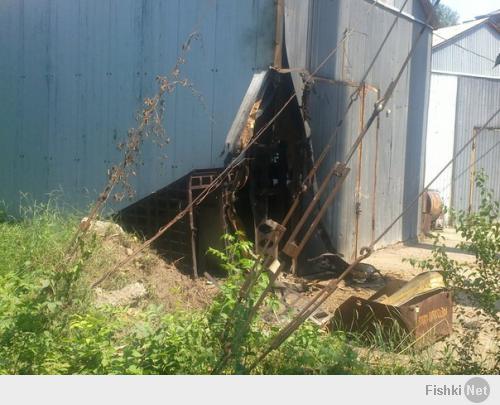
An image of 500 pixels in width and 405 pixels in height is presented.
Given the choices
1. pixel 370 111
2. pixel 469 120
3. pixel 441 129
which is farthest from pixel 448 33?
pixel 370 111

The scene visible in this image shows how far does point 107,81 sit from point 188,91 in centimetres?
137

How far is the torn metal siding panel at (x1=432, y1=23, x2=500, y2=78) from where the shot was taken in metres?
15.5

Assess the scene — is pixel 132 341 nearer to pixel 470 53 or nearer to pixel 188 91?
pixel 188 91

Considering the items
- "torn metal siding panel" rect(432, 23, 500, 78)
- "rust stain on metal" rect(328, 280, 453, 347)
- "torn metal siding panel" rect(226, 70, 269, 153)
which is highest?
"torn metal siding panel" rect(432, 23, 500, 78)

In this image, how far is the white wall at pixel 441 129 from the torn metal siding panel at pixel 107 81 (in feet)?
27.6

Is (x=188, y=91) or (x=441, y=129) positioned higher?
(x=188, y=91)

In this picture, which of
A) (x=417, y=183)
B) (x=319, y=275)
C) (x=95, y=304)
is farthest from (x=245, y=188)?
(x=417, y=183)

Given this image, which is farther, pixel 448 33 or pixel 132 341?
pixel 448 33

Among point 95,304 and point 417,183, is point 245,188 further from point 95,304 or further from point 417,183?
point 417,183

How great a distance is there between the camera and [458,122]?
1477cm

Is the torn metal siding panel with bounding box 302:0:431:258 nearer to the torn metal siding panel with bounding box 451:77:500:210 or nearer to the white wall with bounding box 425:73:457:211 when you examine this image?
the white wall with bounding box 425:73:457:211

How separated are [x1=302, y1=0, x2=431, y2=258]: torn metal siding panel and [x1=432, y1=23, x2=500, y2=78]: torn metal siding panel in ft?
16.1

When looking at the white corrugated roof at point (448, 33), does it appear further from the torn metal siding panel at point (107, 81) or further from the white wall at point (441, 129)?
the torn metal siding panel at point (107, 81)

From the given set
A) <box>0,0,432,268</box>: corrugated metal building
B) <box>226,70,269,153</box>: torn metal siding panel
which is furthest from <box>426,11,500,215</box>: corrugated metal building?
<box>226,70,269,153</box>: torn metal siding panel
